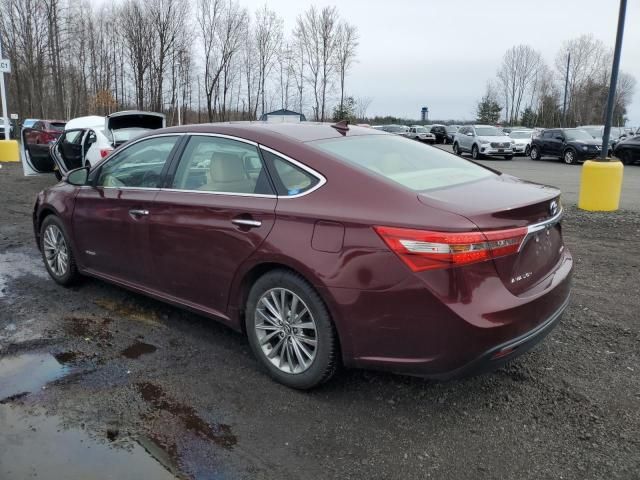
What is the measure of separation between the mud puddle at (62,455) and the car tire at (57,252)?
7.52 feet

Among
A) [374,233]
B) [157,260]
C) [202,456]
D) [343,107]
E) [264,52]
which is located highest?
[264,52]

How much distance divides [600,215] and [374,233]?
7139mm

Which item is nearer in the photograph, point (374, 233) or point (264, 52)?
point (374, 233)

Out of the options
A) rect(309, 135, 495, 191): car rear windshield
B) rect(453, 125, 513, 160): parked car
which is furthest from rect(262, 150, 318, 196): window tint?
rect(453, 125, 513, 160): parked car

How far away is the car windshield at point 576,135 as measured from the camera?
23.6m

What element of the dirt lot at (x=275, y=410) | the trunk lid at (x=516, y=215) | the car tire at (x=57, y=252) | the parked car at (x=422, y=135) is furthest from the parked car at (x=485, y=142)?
the trunk lid at (x=516, y=215)

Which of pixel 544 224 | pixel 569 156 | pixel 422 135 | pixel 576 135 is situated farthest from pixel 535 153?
pixel 544 224

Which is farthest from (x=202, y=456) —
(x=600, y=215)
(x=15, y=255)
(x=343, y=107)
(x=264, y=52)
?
(x=343, y=107)

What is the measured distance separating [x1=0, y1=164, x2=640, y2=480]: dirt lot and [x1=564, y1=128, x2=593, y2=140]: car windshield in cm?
2153

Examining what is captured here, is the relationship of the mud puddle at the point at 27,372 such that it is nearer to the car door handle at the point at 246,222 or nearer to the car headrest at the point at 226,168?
the car door handle at the point at 246,222

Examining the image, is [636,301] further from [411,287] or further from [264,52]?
[264,52]

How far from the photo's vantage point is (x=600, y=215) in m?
8.60

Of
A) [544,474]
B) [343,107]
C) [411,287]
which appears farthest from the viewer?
[343,107]

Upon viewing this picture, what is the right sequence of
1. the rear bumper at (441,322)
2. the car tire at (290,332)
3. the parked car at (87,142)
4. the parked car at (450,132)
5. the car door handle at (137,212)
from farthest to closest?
the parked car at (450,132) < the parked car at (87,142) < the car door handle at (137,212) < the car tire at (290,332) < the rear bumper at (441,322)
